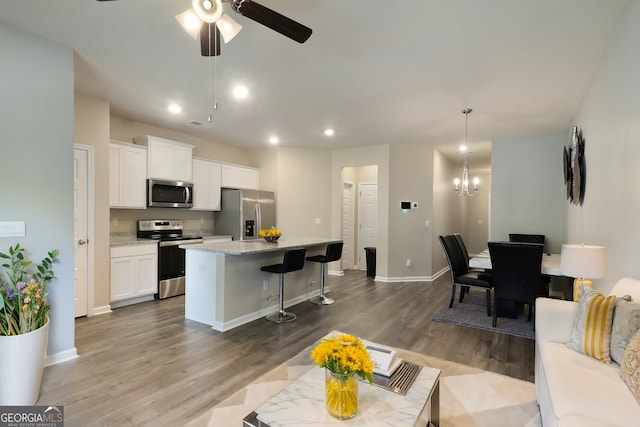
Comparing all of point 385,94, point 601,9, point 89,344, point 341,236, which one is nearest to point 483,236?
point 341,236

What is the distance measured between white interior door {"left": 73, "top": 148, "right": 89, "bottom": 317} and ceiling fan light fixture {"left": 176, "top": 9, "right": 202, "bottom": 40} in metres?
2.78

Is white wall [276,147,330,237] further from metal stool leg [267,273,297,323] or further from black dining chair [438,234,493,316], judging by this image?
black dining chair [438,234,493,316]

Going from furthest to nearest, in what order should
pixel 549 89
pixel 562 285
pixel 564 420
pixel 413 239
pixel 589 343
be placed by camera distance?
pixel 413 239 → pixel 562 285 → pixel 549 89 → pixel 589 343 → pixel 564 420

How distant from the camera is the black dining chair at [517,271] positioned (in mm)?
3385

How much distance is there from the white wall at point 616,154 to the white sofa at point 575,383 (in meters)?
0.47

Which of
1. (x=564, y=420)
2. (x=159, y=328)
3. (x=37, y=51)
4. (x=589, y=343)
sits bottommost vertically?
(x=159, y=328)

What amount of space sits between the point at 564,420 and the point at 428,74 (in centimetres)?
281

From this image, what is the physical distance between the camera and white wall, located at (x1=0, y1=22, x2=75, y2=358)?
240cm

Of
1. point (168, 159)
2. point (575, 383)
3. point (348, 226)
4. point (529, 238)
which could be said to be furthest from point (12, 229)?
point (529, 238)

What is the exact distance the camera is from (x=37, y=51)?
8.34 feet

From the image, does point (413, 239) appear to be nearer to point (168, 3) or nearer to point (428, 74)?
point (428, 74)

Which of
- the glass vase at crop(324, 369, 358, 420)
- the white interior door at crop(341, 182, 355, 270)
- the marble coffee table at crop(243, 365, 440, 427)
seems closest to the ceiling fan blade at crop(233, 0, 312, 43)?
the glass vase at crop(324, 369, 358, 420)

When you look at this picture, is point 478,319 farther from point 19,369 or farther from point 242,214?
point 19,369

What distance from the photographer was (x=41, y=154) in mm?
2568
